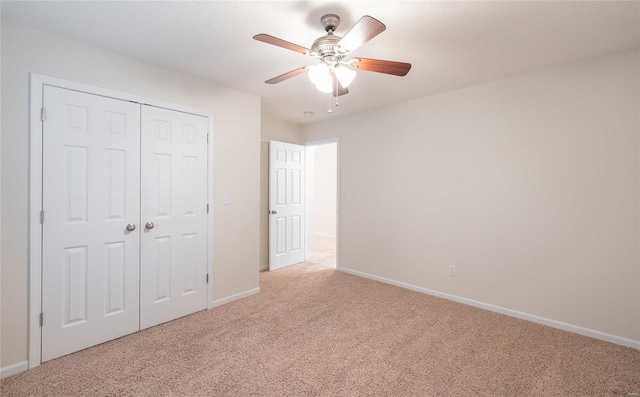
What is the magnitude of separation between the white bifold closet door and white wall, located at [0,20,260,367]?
13 centimetres

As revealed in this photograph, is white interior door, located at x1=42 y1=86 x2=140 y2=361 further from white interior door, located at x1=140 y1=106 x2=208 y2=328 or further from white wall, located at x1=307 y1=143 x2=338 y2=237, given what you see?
white wall, located at x1=307 y1=143 x2=338 y2=237

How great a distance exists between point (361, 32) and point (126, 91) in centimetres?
211

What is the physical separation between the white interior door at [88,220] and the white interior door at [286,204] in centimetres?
214

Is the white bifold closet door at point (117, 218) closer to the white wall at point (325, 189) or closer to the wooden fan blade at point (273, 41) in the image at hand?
the wooden fan blade at point (273, 41)

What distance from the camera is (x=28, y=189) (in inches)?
80.1

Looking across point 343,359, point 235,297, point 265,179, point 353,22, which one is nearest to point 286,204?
point 265,179

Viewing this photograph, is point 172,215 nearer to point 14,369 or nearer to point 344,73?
point 14,369

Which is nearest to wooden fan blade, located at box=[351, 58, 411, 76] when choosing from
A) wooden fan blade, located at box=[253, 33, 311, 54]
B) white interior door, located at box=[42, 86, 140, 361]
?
wooden fan blade, located at box=[253, 33, 311, 54]

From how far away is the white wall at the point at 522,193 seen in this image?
2395 millimetres

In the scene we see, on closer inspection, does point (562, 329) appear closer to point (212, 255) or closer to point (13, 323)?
point (212, 255)

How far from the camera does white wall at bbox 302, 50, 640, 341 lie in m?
2.39

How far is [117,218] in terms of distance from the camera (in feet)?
8.04

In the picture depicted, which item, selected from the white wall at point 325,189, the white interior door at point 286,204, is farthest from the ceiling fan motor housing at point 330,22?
the white wall at point 325,189

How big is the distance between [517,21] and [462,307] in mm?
2685
